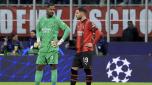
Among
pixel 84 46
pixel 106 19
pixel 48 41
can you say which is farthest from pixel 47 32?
pixel 106 19

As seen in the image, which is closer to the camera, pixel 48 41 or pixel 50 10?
pixel 50 10

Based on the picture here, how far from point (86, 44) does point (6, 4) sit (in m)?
10.00

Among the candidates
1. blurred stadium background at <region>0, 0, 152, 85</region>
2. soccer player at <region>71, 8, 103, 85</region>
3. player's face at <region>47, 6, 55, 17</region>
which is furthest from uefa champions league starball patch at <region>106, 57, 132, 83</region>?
player's face at <region>47, 6, 55, 17</region>

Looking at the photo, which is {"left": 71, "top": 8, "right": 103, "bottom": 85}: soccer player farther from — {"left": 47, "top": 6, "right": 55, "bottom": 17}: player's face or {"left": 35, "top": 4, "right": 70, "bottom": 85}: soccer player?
{"left": 47, "top": 6, "right": 55, "bottom": 17}: player's face

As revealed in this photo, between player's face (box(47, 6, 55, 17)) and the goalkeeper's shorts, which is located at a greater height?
player's face (box(47, 6, 55, 17))

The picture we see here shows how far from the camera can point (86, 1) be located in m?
24.7

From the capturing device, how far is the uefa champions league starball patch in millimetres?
19969

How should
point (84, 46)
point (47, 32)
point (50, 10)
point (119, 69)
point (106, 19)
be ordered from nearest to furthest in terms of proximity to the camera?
1. point (50, 10)
2. point (47, 32)
3. point (84, 46)
4. point (119, 69)
5. point (106, 19)

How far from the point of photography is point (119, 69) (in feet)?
65.6

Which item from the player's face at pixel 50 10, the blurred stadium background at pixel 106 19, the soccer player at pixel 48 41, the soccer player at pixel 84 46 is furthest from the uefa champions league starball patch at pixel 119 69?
the player's face at pixel 50 10

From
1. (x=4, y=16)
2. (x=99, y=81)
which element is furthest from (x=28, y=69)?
(x=4, y=16)

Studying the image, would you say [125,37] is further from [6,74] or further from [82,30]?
[82,30]

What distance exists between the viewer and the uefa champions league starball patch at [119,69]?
19969mm

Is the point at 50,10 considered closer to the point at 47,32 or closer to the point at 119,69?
the point at 47,32
